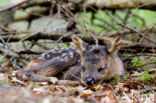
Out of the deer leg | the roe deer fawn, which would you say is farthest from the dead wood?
the deer leg

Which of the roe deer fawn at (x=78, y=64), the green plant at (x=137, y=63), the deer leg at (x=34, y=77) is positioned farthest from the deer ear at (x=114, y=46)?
the deer leg at (x=34, y=77)

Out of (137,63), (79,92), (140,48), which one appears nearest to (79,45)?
(137,63)

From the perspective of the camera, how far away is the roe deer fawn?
5.29 m

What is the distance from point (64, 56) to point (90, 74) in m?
1.17

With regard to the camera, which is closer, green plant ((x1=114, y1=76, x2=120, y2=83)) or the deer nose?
the deer nose

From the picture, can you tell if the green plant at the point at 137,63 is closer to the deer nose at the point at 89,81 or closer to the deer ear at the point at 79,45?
the deer ear at the point at 79,45

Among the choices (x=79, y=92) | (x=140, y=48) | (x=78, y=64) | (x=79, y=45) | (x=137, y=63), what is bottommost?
(x=79, y=92)

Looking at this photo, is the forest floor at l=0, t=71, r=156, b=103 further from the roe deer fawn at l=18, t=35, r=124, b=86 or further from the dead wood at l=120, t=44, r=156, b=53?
the dead wood at l=120, t=44, r=156, b=53

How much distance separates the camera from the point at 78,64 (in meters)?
5.98

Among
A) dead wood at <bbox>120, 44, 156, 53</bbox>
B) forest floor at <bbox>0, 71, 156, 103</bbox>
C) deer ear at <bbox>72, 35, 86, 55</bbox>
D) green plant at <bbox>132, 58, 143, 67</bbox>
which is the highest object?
deer ear at <bbox>72, 35, 86, 55</bbox>

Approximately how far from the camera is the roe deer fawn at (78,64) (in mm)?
5291

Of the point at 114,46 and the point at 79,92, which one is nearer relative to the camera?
the point at 79,92

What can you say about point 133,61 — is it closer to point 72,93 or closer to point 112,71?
point 112,71

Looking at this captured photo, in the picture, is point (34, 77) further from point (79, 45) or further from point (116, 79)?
point (116, 79)
